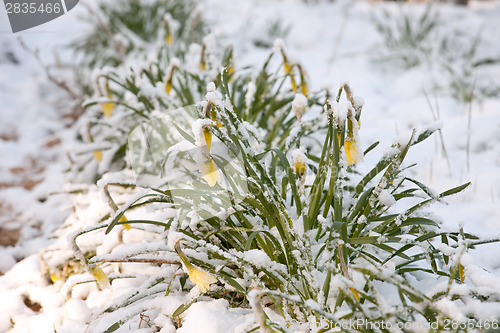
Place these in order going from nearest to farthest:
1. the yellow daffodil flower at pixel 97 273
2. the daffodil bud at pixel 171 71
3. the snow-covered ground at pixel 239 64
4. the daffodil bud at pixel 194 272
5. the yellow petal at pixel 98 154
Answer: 1. the daffodil bud at pixel 194 272
2. the yellow daffodil flower at pixel 97 273
3. the snow-covered ground at pixel 239 64
4. the daffodil bud at pixel 171 71
5. the yellow petal at pixel 98 154

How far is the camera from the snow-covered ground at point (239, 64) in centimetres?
145

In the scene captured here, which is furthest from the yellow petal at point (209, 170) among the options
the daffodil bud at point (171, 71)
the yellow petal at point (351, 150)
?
the daffodil bud at point (171, 71)

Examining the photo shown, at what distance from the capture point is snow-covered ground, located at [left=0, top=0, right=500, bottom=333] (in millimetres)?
1447

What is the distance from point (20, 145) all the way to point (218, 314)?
2.52 metres

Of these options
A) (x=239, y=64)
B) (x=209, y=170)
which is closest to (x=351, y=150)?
(x=209, y=170)

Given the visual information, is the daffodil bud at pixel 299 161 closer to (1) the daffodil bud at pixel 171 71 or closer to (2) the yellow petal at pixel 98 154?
(1) the daffodil bud at pixel 171 71

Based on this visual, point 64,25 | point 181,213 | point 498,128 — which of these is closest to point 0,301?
point 181,213

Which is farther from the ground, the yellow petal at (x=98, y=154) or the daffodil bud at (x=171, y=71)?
the daffodil bud at (x=171, y=71)

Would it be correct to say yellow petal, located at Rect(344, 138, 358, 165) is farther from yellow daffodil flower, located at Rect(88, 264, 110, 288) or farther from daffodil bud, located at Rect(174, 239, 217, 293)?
yellow daffodil flower, located at Rect(88, 264, 110, 288)

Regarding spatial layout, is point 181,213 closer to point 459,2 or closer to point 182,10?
point 182,10

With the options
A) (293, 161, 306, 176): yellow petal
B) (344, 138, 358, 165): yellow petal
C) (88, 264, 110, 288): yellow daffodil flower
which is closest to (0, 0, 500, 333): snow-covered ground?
(88, 264, 110, 288): yellow daffodil flower

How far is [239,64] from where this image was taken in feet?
12.1

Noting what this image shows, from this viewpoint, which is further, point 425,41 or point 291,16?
point 291,16

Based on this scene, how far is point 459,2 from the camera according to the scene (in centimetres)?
662
